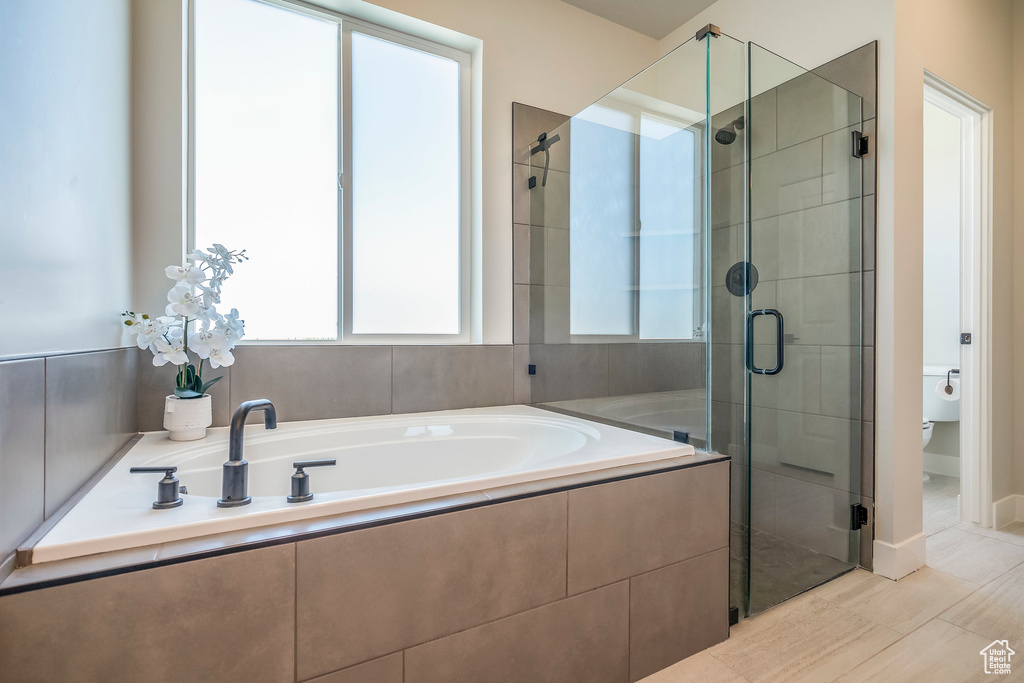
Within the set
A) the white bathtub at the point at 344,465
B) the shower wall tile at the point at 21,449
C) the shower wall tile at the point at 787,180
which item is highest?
the shower wall tile at the point at 787,180

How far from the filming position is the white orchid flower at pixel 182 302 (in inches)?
61.6

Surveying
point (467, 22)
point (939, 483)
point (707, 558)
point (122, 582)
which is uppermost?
point (467, 22)

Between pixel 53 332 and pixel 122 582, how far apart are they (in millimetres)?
544

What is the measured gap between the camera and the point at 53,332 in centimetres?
101

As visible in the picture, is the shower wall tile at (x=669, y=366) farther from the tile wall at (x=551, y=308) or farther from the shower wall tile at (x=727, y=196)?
the shower wall tile at (x=727, y=196)

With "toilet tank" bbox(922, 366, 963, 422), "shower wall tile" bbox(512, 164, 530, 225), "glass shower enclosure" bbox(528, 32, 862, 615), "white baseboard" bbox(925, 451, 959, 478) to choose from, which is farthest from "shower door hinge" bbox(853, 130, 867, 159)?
"white baseboard" bbox(925, 451, 959, 478)

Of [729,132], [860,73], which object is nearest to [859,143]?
[860,73]

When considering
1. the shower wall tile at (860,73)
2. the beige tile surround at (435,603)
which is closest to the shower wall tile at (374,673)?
the beige tile surround at (435,603)

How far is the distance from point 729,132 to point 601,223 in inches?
25.0

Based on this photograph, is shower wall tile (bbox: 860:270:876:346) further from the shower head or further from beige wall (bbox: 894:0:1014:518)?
the shower head

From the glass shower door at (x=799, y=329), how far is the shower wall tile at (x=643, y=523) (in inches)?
11.3

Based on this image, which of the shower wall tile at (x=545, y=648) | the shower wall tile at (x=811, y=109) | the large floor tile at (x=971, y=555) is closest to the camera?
the shower wall tile at (x=545, y=648)

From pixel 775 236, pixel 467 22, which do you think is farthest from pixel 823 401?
pixel 467 22

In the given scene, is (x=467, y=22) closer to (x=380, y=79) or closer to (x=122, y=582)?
Answer: (x=380, y=79)
